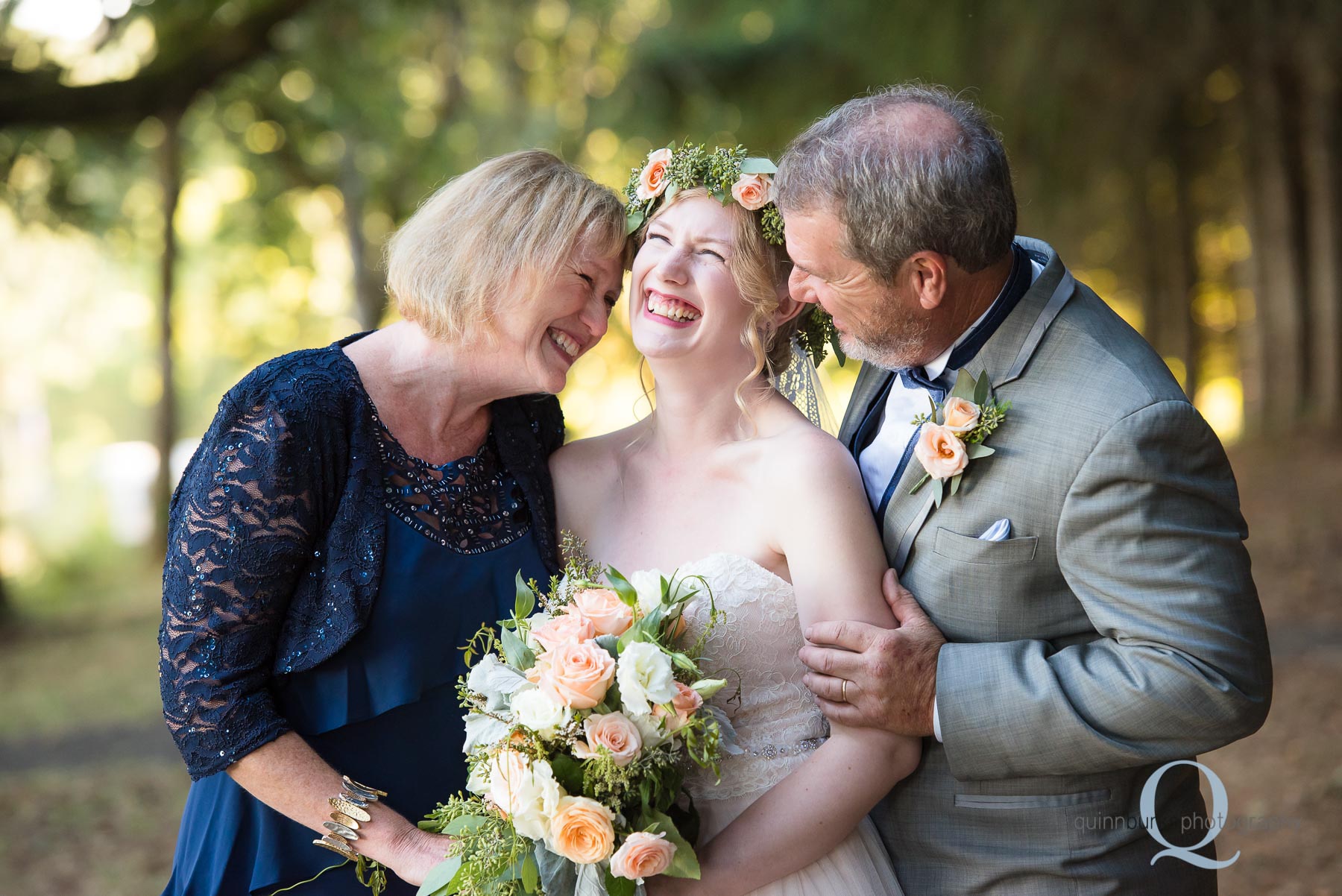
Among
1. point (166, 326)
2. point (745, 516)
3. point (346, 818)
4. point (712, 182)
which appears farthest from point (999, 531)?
point (166, 326)

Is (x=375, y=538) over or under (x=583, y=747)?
over

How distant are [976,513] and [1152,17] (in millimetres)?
8870

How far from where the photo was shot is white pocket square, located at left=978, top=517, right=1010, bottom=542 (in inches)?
97.4

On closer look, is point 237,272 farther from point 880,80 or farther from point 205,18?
point 880,80

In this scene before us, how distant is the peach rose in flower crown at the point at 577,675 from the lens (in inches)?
86.0

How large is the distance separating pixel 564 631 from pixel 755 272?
116cm

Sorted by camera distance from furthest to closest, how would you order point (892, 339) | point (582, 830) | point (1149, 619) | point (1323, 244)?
point (1323, 244)
point (892, 339)
point (1149, 619)
point (582, 830)

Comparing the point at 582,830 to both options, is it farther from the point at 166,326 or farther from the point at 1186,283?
the point at 1186,283

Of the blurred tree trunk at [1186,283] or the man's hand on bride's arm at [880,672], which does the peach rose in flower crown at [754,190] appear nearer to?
the man's hand on bride's arm at [880,672]

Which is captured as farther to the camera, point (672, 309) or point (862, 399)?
point (862, 399)

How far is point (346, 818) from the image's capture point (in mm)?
2586

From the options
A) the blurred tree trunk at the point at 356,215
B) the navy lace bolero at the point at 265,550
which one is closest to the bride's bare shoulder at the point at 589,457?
the navy lace bolero at the point at 265,550

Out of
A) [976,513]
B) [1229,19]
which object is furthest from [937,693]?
[1229,19]

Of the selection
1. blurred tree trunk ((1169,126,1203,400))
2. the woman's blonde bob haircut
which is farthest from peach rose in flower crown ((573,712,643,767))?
blurred tree trunk ((1169,126,1203,400))
